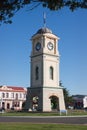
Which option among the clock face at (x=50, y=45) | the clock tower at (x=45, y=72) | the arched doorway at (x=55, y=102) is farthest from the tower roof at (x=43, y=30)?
the arched doorway at (x=55, y=102)

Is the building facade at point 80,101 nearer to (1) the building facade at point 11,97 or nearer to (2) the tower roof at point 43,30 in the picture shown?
(1) the building facade at point 11,97

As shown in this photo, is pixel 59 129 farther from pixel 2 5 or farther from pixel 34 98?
pixel 34 98

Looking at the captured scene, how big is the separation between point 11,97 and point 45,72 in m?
47.6

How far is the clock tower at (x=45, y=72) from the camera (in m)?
58.9

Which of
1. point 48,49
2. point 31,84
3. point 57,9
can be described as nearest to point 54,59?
point 48,49

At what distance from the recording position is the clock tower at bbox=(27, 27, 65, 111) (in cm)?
5891

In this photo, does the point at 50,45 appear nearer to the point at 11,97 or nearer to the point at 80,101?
the point at 11,97

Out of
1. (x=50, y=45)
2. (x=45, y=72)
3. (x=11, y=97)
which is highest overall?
(x=50, y=45)

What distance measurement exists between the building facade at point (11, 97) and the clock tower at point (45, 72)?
132 ft

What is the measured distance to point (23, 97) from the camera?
108m

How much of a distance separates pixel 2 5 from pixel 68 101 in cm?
8287

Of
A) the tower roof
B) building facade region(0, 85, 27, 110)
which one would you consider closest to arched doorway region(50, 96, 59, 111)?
the tower roof

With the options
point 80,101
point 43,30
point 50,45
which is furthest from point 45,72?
point 80,101

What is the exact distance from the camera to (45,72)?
2370 inches
